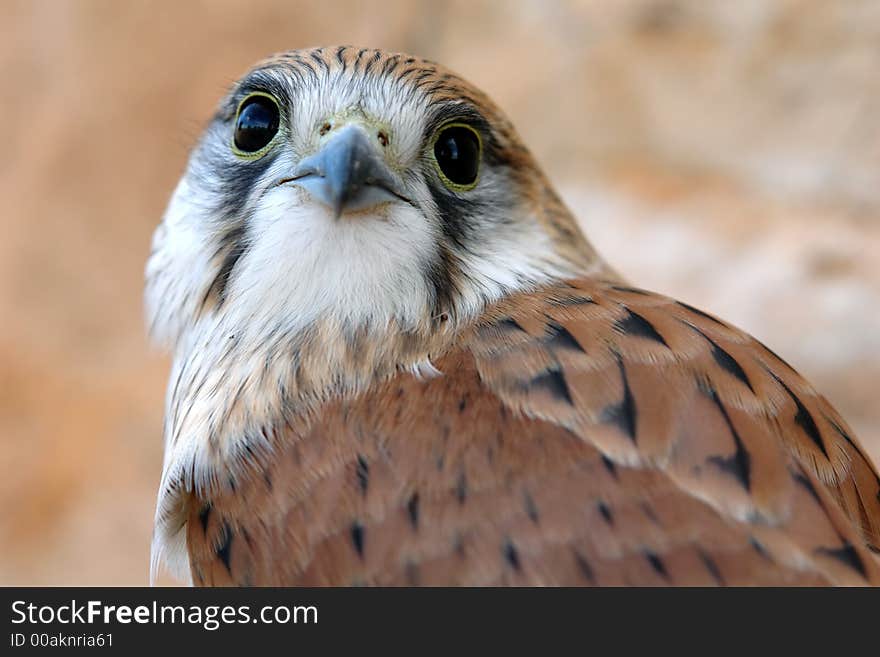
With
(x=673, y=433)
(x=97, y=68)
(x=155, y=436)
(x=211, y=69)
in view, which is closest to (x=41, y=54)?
(x=97, y=68)

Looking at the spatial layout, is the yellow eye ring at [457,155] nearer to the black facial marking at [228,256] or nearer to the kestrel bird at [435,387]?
the kestrel bird at [435,387]

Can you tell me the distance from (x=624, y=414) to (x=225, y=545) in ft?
2.40

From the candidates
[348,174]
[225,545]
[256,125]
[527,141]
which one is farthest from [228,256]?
[527,141]

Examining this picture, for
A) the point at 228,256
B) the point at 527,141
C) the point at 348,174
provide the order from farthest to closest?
the point at 527,141 < the point at 228,256 < the point at 348,174

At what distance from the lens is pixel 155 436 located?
4.75m

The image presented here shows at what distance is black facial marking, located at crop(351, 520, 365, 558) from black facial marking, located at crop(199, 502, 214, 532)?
0.35 m

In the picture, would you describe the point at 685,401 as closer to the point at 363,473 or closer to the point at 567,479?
the point at 567,479

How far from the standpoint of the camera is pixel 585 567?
4.98 ft

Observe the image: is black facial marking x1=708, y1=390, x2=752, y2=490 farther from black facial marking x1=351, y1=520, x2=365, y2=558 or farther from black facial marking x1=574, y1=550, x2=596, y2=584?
black facial marking x1=351, y1=520, x2=365, y2=558

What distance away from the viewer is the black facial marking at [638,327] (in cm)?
190

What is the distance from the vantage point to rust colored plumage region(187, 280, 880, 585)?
1.54 meters

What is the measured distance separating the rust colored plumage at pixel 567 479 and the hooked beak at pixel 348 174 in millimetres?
345

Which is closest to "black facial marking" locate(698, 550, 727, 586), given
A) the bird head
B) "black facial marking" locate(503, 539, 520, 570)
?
"black facial marking" locate(503, 539, 520, 570)
